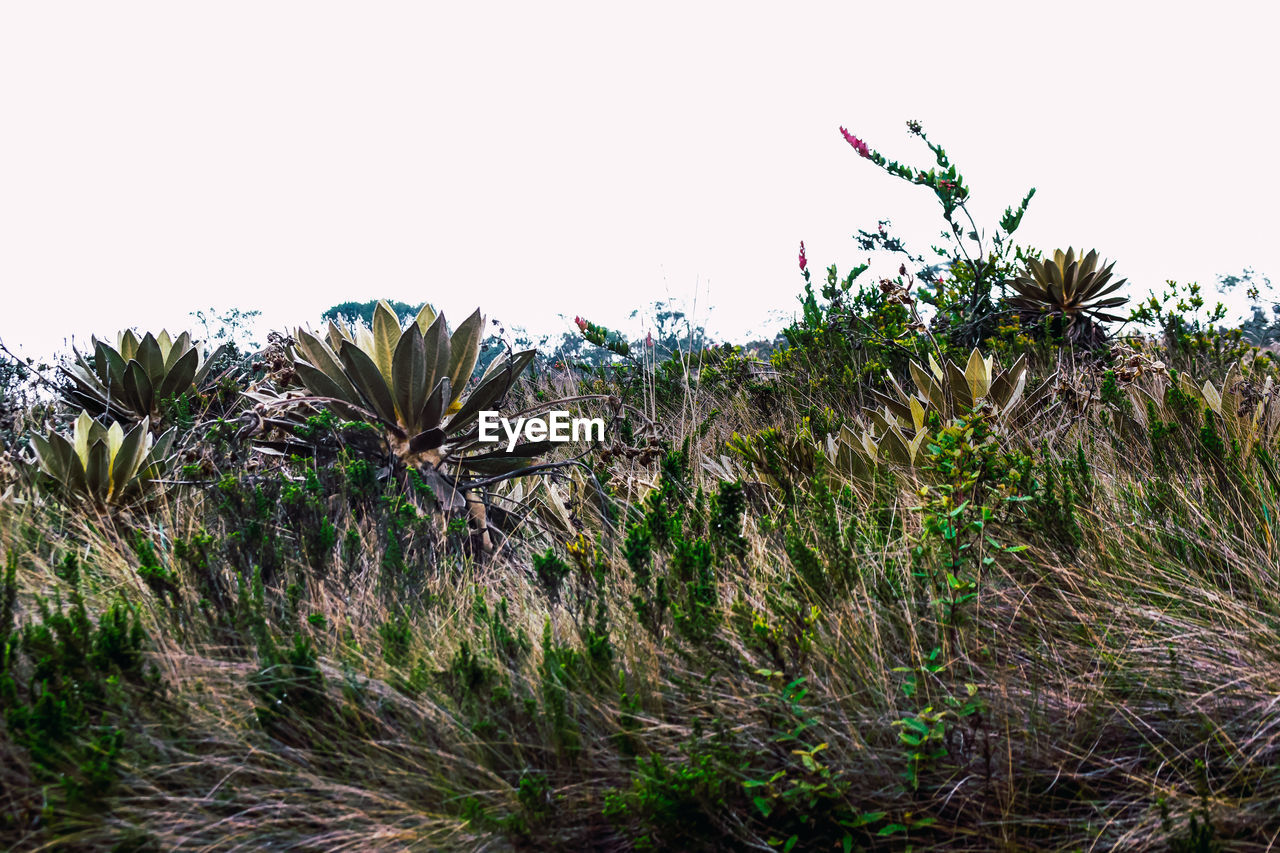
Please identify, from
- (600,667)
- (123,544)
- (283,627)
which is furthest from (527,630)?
(123,544)

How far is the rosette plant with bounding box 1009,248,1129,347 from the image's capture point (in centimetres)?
611

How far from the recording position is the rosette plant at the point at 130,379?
4.38 m

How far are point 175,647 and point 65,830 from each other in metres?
0.55

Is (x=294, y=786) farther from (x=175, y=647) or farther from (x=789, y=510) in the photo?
(x=789, y=510)

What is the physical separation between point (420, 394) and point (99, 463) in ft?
4.28

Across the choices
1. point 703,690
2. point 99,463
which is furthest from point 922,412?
point 99,463

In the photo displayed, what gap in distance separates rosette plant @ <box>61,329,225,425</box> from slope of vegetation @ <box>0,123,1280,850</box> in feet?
2.81

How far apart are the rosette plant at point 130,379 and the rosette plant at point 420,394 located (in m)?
1.21

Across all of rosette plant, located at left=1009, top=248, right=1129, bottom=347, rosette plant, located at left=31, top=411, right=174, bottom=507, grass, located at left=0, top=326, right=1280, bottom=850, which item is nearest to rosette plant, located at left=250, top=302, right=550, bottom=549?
rosette plant, located at left=31, top=411, right=174, bottom=507

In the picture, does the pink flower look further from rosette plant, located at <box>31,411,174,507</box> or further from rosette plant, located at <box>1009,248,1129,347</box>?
rosette plant, located at <box>31,411,174,507</box>

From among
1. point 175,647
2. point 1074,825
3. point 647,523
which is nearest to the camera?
point 1074,825

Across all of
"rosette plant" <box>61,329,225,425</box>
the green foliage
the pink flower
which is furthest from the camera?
the pink flower

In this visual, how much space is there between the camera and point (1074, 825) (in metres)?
1.73

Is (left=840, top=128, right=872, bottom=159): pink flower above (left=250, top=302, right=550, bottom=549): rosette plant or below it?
above
